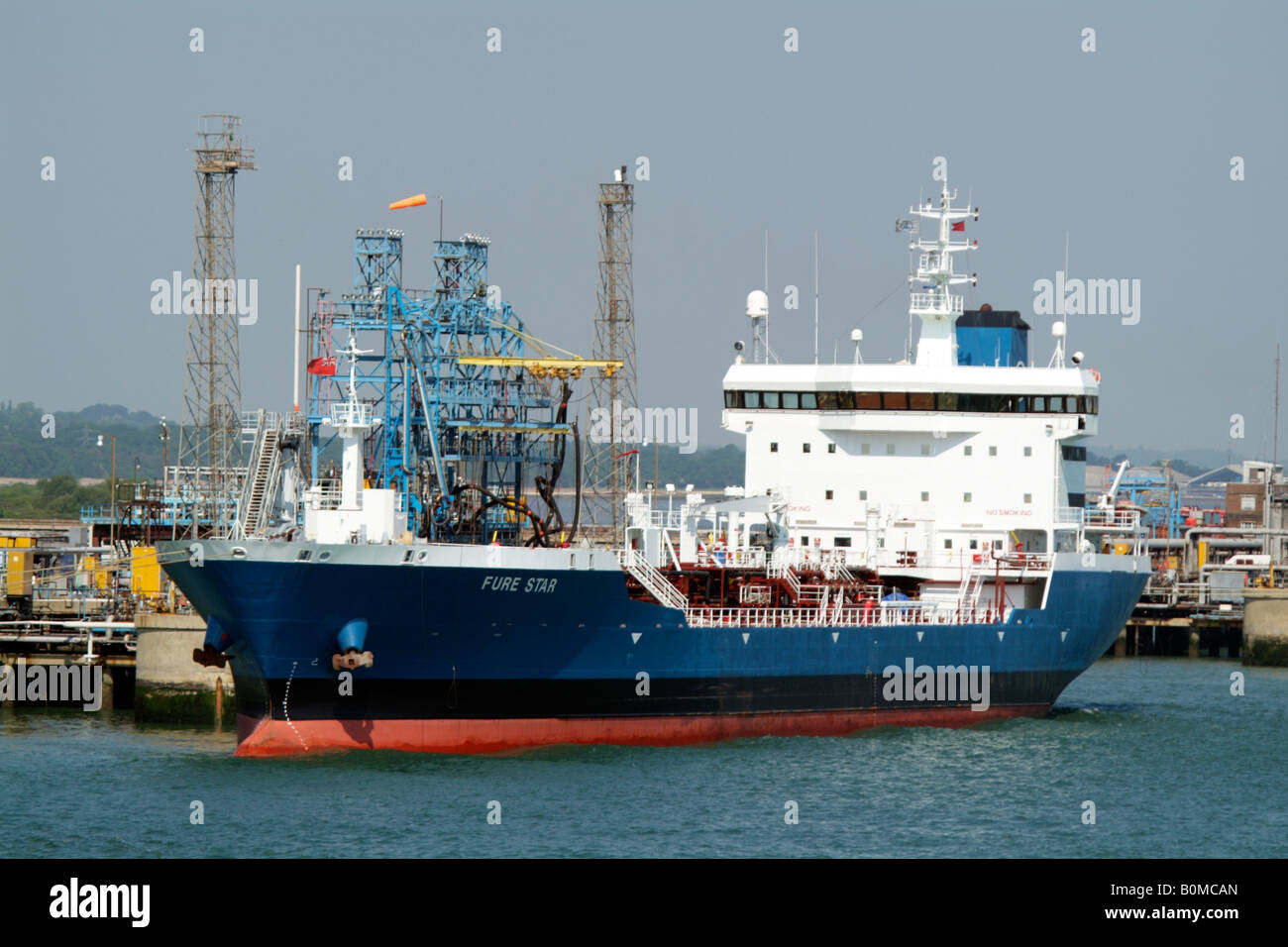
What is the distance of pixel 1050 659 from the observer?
38.3m

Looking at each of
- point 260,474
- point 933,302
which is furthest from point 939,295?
point 260,474

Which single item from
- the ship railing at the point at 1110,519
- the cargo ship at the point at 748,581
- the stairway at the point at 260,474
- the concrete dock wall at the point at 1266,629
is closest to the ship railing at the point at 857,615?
the cargo ship at the point at 748,581

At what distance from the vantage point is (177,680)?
3656 cm

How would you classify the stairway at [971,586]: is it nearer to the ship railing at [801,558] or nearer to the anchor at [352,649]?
the ship railing at [801,558]

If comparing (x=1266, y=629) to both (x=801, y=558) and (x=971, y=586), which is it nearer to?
(x=971, y=586)

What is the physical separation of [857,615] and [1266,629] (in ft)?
96.3

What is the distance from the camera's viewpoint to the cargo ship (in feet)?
96.1

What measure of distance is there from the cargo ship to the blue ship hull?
0.04m

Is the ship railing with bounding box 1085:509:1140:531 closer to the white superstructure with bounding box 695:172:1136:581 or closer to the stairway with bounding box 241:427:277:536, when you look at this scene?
the white superstructure with bounding box 695:172:1136:581

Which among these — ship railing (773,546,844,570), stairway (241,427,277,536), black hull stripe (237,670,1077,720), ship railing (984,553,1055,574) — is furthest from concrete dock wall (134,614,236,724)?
ship railing (984,553,1055,574)

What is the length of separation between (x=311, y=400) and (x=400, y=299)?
4.12 meters
